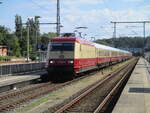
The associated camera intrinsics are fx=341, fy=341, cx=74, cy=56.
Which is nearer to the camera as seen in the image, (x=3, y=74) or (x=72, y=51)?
(x=72, y=51)

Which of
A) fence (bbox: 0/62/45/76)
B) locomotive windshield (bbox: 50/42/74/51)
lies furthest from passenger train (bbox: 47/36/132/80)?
fence (bbox: 0/62/45/76)

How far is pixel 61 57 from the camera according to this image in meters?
24.2

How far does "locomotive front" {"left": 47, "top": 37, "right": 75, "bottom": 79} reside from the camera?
78.4 feet

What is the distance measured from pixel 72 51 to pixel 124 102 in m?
11.5

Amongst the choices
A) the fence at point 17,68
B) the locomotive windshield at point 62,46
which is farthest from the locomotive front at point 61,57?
the fence at point 17,68

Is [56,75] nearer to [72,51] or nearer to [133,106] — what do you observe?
[72,51]

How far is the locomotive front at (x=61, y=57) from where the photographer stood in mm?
23906

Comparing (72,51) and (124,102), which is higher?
(72,51)

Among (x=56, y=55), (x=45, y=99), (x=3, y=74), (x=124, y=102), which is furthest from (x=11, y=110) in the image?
(x=3, y=74)

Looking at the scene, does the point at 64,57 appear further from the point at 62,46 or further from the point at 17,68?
the point at 17,68

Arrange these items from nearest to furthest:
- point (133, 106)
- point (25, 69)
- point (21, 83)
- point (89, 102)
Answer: point (133, 106) < point (89, 102) < point (21, 83) < point (25, 69)

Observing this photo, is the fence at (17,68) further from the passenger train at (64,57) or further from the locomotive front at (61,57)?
the locomotive front at (61,57)

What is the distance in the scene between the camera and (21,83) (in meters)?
21.2

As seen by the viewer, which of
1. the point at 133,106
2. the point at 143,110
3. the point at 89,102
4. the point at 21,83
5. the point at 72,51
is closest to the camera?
the point at 143,110
